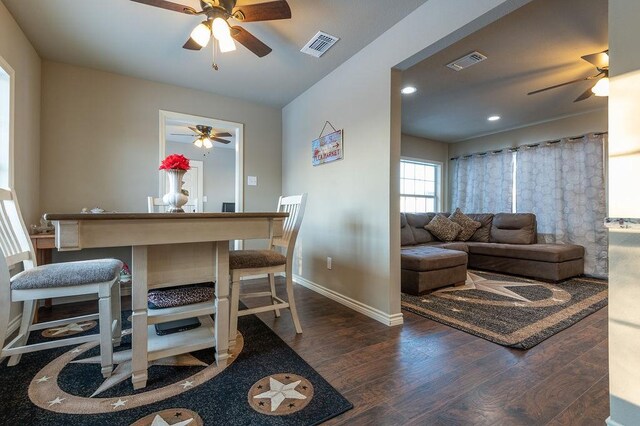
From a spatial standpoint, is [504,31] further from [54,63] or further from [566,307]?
[54,63]

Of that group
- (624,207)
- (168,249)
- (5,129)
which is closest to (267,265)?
(168,249)

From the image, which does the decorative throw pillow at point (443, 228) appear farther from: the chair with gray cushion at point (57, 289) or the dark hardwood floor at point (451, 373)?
the chair with gray cushion at point (57, 289)

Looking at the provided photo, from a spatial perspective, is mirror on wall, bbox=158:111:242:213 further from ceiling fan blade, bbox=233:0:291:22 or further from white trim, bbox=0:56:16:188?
ceiling fan blade, bbox=233:0:291:22

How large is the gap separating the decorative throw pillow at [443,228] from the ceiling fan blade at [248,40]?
12.7 feet

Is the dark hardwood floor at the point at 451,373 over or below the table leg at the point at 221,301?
below

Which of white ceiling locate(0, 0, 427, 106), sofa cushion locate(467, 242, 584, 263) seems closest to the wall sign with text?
white ceiling locate(0, 0, 427, 106)

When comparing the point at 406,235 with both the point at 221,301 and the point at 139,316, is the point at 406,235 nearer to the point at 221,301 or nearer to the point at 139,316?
the point at 221,301

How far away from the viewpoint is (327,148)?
3.16 meters

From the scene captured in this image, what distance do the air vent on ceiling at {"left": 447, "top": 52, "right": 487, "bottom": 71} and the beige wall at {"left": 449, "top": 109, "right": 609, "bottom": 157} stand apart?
8.97 ft

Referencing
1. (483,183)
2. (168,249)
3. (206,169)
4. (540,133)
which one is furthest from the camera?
(206,169)

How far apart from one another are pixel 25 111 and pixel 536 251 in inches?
227

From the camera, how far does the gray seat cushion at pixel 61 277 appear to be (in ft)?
4.87

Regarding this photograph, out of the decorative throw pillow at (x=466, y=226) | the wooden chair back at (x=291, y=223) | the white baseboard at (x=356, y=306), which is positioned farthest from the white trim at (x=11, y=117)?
the decorative throw pillow at (x=466, y=226)

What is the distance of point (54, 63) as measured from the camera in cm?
289
